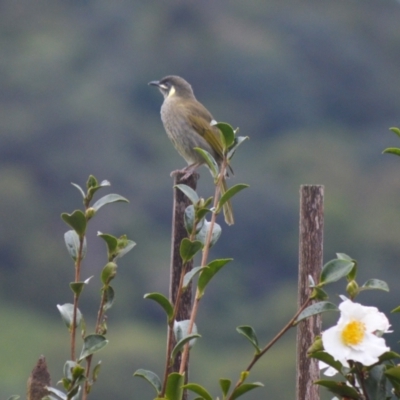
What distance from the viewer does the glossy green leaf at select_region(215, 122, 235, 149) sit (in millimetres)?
2219

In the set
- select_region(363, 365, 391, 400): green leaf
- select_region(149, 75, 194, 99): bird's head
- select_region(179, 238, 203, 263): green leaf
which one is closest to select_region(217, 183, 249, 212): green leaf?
select_region(179, 238, 203, 263): green leaf

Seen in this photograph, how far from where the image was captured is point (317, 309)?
6.62ft

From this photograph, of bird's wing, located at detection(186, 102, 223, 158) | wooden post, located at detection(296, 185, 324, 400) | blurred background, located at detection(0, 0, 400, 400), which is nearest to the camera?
wooden post, located at detection(296, 185, 324, 400)

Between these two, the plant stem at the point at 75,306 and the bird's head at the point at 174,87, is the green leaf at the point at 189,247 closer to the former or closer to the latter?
the plant stem at the point at 75,306

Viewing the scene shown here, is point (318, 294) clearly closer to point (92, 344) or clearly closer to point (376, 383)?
point (376, 383)

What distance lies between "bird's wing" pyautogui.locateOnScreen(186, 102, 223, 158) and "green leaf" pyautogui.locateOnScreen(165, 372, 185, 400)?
533 cm

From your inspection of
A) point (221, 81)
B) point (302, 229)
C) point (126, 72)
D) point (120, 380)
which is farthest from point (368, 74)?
point (302, 229)

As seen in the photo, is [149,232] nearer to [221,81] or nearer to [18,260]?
[18,260]

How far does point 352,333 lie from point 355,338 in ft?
0.04

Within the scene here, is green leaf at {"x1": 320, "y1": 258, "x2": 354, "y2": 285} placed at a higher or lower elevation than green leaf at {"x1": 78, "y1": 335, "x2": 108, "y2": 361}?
higher

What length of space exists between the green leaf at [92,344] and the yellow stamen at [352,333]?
19.0 inches

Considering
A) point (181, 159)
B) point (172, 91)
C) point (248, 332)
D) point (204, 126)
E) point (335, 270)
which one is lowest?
point (248, 332)

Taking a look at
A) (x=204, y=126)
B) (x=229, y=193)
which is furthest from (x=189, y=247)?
(x=204, y=126)

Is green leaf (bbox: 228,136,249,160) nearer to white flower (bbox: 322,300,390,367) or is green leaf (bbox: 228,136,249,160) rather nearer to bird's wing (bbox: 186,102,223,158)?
white flower (bbox: 322,300,390,367)
